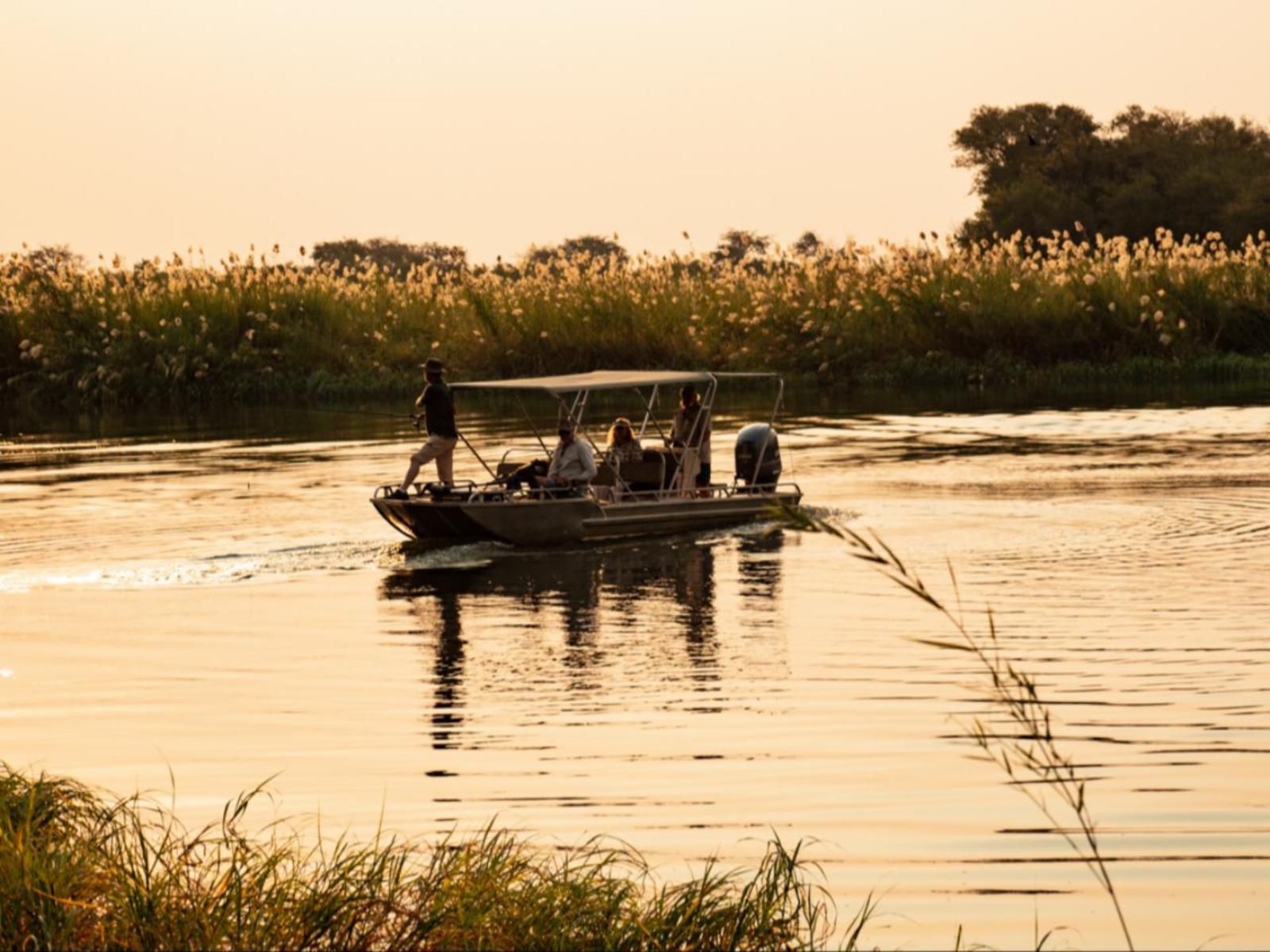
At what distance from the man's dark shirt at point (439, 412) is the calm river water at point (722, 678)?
1.70 m

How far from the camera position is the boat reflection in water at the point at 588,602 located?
15.5m

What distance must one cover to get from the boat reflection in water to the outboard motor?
4.31 ft

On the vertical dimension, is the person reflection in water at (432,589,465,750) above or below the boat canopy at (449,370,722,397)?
below

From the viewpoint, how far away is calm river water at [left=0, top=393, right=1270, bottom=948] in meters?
9.83

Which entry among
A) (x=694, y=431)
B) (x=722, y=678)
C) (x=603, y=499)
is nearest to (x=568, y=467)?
(x=603, y=499)

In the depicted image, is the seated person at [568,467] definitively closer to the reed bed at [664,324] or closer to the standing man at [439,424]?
the standing man at [439,424]

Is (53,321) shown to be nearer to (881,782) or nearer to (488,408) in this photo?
(488,408)

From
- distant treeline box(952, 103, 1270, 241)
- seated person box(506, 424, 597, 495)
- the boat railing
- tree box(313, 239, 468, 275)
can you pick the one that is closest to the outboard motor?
the boat railing

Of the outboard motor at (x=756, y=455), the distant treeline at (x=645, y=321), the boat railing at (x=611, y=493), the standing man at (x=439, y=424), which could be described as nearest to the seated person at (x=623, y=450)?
the boat railing at (x=611, y=493)

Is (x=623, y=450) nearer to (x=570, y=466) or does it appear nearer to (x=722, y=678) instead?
(x=570, y=466)

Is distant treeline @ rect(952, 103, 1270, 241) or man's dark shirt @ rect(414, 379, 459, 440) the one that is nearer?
man's dark shirt @ rect(414, 379, 459, 440)

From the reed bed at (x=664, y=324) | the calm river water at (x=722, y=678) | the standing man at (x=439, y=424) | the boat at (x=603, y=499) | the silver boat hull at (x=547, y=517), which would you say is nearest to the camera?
the calm river water at (x=722, y=678)

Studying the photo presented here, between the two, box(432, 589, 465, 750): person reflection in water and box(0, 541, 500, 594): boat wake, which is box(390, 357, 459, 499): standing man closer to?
box(0, 541, 500, 594): boat wake

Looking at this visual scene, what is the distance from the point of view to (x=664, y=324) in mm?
52656
